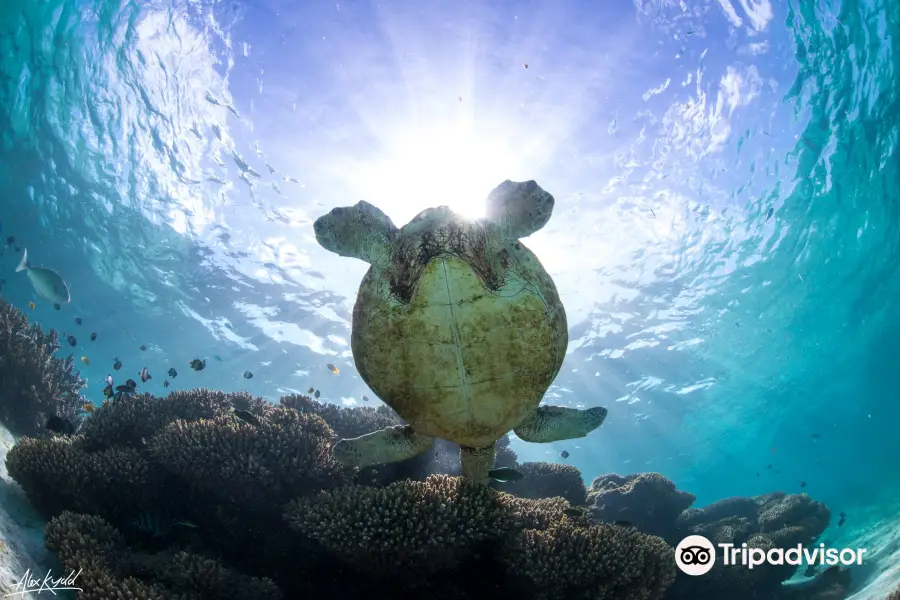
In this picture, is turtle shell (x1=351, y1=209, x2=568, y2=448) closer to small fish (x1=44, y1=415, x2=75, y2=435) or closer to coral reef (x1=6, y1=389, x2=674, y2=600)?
coral reef (x1=6, y1=389, x2=674, y2=600)

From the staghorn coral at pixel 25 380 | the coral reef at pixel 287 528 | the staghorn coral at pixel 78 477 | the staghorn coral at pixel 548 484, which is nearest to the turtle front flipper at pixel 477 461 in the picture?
the coral reef at pixel 287 528

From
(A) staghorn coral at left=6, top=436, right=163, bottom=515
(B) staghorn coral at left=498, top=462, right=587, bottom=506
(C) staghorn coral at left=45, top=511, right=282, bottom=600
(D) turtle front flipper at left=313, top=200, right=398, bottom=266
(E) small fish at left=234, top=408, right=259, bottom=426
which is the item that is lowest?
(C) staghorn coral at left=45, top=511, right=282, bottom=600

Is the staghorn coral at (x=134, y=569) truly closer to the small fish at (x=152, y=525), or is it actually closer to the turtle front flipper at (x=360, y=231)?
the small fish at (x=152, y=525)

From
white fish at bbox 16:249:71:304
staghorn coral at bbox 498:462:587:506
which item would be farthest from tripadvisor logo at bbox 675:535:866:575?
white fish at bbox 16:249:71:304

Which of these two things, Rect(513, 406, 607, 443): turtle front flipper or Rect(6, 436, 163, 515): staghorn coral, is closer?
Rect(513, 406, 607, 443): turtle front flipper

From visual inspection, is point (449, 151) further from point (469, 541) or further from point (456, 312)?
point (469, 541)

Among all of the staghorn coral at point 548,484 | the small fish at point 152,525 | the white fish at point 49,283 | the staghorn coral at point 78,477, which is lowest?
the small fish at point 152,525

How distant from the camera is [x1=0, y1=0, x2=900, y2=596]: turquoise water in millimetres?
12078

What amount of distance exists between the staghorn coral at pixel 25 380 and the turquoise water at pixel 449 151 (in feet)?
28.6

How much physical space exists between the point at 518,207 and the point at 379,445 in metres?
3.05

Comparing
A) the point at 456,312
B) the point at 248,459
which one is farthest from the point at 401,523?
the point at 456,312

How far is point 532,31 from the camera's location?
11492 millimetres
